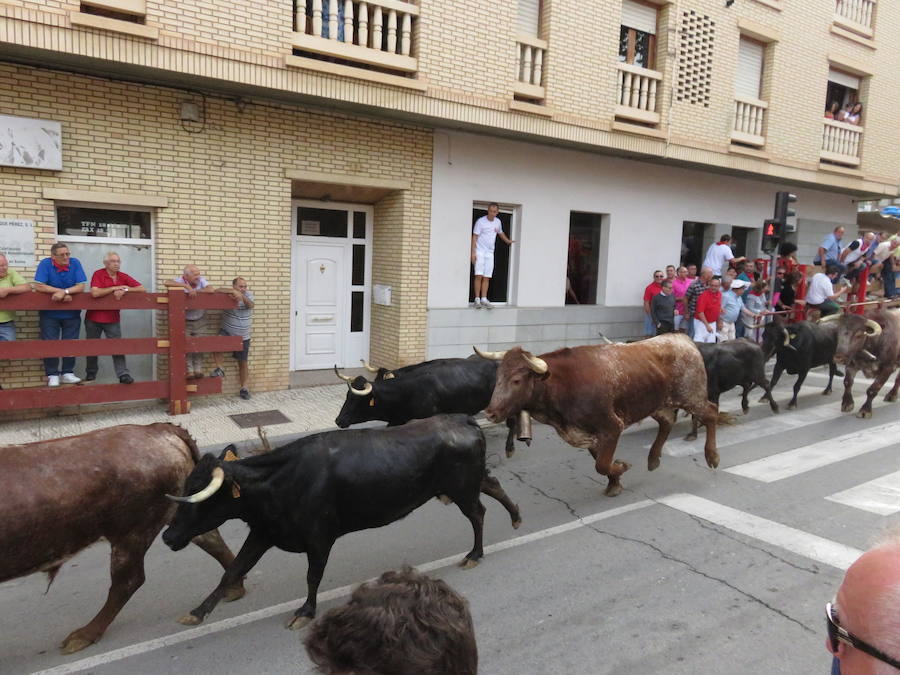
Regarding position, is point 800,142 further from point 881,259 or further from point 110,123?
point 110,123

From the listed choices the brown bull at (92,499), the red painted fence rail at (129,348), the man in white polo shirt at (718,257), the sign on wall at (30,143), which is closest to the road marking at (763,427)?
the man in white polo shirt at (718,257)

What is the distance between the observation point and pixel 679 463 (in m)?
7.86

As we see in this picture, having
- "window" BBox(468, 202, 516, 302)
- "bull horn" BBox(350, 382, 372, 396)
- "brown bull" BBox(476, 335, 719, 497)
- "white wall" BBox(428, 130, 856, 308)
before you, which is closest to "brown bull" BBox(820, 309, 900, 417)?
"white wall" BBox(428, 130, 856, 308)

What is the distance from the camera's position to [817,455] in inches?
318

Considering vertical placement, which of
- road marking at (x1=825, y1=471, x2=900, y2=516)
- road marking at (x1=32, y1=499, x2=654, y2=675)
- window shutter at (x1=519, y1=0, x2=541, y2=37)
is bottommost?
road marking at (x1=32, y1=499, x2=654, y2=675)

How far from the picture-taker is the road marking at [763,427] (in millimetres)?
8570

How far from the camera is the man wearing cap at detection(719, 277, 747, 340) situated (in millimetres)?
12336

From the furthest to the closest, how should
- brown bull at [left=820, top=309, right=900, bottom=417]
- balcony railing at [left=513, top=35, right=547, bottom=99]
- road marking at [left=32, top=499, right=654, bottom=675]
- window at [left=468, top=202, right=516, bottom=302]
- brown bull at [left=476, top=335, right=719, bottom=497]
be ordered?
1. window at [left=468, top=202, right=516, bottom=302]
2. balcony railing at [left=513, top=35, right=547, bottom=99]
3. brown bull at [left=820, top=309, right=900, bottom=417]
4. brown bull at [left=476, top=335, right=719, bottom=497]
5. road marking at [left=32, top=499, right=654, bottom=675]

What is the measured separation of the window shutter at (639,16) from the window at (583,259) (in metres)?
4.00

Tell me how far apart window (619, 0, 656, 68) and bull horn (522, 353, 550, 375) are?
33.7 feet

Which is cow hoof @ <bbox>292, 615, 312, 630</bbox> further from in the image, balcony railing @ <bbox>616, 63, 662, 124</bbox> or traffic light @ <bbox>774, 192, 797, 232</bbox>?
traffic light @ <bbox>774, 192, 797, 232</bbox>

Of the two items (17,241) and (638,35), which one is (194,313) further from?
(638,35)

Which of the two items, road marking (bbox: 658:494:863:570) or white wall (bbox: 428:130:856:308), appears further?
white wall (bbox: 428:130:856:308)

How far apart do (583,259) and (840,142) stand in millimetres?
8697
